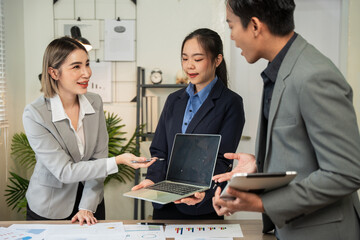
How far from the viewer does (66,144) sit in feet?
5.81

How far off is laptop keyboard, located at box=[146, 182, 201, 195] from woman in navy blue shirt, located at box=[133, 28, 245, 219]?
0.12 metres

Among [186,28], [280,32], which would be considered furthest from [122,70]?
[280,32]

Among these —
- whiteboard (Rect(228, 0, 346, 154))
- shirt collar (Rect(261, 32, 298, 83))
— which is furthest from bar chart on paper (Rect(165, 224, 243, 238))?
whiteboard (Rect(228, 0, 346, 154))

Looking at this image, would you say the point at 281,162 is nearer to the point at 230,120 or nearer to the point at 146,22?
the point at 230,120

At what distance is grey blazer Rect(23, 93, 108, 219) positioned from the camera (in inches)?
66.4

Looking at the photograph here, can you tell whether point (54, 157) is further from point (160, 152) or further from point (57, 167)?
point (160, 152)

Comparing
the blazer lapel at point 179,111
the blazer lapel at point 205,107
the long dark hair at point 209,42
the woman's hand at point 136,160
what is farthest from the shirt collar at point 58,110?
the long dark hair at point 209,42

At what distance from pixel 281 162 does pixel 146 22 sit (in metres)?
2.88

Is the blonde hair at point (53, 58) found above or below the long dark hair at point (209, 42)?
below

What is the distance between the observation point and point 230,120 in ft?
5.69

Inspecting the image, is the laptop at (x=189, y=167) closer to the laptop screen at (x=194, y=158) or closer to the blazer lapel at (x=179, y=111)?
the laptop screen at (x=194, y=158)

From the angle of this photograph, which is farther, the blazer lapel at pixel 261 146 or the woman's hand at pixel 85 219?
the woman's hand at pixel 85 219

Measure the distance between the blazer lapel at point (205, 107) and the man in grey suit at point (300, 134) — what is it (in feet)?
2.30

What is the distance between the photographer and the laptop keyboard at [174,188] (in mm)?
1421
